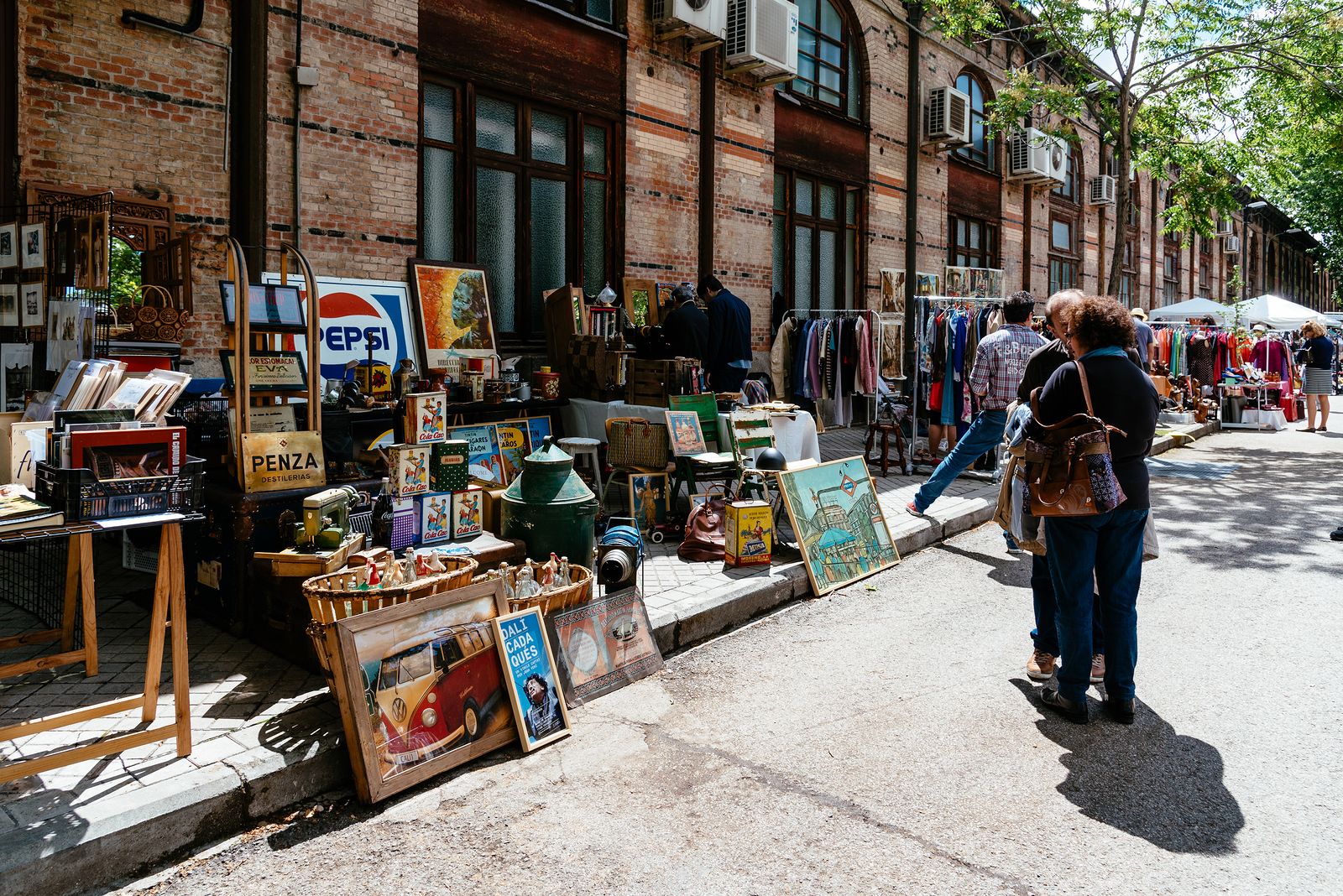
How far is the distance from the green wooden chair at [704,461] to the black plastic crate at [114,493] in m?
4.71

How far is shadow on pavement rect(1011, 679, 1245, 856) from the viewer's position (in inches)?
133

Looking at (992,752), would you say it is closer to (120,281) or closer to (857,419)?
(120,281)

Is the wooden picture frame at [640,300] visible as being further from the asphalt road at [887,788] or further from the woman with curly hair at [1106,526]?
the woman with curly hair at [1106,526]

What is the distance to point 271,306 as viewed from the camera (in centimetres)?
563

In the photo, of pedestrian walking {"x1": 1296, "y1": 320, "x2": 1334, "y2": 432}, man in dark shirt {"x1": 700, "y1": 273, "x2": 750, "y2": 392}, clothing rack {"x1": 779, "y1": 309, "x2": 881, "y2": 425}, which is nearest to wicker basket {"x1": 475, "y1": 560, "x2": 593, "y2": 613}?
man in dark shirt {"x1": 700, "y1": 273, "x2": 750, "y2": 392}

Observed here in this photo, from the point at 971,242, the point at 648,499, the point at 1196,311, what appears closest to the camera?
the point at 648,499

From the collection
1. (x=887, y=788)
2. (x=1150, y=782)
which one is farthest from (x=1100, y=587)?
(x=887, y=788)

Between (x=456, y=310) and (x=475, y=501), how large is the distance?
13.1 feet

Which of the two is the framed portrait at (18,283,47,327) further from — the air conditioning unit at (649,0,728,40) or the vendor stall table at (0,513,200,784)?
the air conditioning unit at (649,0,728,40)

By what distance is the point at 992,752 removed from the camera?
405 cm

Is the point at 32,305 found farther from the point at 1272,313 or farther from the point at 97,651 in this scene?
the point at 1272,313

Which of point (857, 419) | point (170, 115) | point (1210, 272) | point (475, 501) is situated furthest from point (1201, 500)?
point (1210, 272)

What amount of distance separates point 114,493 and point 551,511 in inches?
98.4

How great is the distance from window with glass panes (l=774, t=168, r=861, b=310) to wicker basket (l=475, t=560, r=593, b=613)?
10.2 m
